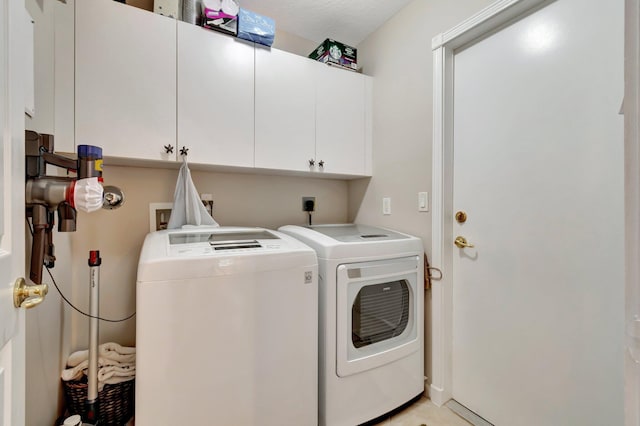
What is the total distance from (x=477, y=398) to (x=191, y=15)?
272cm

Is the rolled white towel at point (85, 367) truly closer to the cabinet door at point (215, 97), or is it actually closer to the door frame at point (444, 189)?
the cabinet door at point (215, 97)

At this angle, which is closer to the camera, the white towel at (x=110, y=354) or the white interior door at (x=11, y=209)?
the white interior door at (x=11, y=209)

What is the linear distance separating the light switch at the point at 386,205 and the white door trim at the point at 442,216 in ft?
1.31

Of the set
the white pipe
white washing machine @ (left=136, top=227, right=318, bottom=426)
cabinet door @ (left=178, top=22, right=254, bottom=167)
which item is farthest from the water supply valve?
cabinet door @ (left=178, top=22, right=254, bottom=167)

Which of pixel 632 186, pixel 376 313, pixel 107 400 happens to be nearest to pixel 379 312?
pixel 376 313

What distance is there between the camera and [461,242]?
5.36ft

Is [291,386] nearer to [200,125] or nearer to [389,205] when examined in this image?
[389,205]

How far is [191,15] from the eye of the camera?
1.56 metres

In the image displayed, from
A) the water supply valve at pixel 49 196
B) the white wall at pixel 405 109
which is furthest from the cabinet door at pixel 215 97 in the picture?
the white wall at pixel 405 109

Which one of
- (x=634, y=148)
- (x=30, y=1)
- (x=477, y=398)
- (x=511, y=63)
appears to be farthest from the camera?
(x=477, y=398)

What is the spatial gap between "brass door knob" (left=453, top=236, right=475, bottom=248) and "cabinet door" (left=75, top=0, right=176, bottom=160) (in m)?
1.71

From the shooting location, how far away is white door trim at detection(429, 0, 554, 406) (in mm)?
1635

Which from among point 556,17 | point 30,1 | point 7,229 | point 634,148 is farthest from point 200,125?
point 556,17

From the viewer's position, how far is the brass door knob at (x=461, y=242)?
1.61 metres
